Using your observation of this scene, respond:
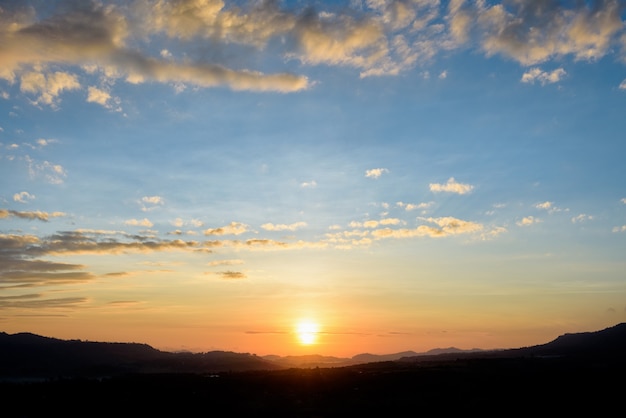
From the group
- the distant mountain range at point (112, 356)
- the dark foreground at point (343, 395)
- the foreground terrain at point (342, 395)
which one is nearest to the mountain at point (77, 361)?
the distant mountain range at point (112, 356)

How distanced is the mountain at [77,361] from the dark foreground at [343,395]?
231 ft

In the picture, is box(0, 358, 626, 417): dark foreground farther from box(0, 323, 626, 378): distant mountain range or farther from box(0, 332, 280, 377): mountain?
box(0, 332, 280, 377): mountain

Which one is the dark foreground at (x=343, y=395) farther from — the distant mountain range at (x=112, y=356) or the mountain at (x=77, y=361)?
the mountain at (x=77, y=361)

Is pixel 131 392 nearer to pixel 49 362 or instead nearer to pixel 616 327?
pixel 49 362

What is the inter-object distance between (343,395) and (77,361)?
Answer: 129 m

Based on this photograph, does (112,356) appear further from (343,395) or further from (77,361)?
(343,395)

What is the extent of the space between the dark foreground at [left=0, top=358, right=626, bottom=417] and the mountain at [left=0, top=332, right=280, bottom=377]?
231 ft

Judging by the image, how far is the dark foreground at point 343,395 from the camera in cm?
4684

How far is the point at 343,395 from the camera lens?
56.1 metres

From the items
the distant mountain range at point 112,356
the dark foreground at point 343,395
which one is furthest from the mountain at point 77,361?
the dark foreground at point 343,395

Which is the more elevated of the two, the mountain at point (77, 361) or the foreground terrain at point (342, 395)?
the mountain at point (77, 361)

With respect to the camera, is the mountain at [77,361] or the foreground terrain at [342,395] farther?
the mountain at [77,361]

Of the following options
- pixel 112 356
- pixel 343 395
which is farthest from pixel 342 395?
pixel 112 356

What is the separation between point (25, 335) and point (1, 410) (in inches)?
6676
